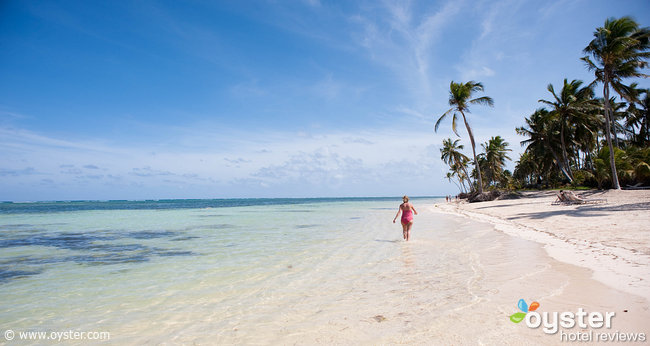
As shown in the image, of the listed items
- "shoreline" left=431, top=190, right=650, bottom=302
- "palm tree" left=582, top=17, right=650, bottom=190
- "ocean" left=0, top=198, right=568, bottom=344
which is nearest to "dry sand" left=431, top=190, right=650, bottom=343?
"shoreline" left=431, top=190, right=650, bottom=302

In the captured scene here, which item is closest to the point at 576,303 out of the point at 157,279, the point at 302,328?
the point at 302,328

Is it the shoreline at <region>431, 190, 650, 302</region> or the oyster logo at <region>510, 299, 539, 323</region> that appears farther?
the shoreline at <region>431, 190, 650, 302</region>

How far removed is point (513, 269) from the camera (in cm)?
629

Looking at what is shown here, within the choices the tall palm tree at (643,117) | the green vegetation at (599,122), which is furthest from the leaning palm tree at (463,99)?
the tall palm tree at (643,117)

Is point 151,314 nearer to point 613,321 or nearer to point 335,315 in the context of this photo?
point 335,315

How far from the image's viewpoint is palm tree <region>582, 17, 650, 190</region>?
74.9 feet

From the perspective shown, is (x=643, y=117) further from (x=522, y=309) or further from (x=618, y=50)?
(x=522, y=309)

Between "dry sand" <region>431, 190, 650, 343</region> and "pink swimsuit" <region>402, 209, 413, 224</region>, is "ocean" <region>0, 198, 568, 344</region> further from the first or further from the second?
"pink swimsuit" <region>402, 209, 413, 224</region>

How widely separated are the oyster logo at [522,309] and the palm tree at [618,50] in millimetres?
27412

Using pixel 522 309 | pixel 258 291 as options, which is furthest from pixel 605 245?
pixel 258 291

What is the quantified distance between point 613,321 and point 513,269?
291 cm

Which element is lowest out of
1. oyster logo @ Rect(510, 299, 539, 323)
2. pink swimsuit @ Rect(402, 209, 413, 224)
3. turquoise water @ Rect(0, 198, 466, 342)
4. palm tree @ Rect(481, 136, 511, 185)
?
turquoise water @ Rect(0, 198, 466, 342)

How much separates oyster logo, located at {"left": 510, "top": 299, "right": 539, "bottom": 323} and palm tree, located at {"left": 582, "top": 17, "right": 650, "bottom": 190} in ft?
89.9

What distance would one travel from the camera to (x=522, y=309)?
13.4ft
